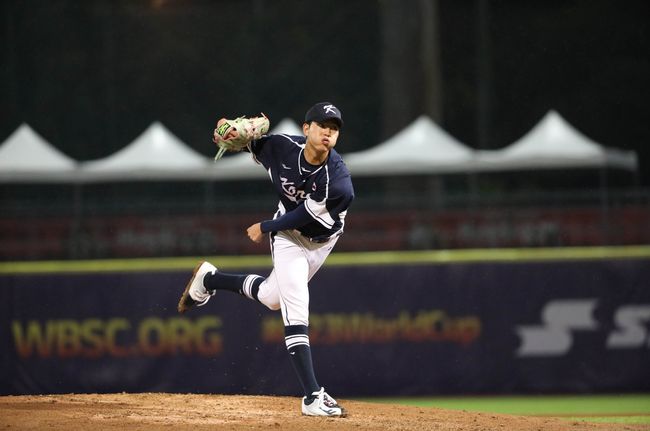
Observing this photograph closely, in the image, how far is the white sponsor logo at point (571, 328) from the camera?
9.27m

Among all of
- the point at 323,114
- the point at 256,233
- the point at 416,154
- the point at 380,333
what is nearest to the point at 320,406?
the point at 256,233

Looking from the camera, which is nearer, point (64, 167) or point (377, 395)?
point (377, 395)

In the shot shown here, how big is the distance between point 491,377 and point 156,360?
290cm

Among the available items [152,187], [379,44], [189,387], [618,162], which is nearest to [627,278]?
[189,387]

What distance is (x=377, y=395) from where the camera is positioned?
9305mm

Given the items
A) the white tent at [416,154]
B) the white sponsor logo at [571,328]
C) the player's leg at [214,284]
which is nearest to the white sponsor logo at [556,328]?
the white sponsor logo at [571,328]

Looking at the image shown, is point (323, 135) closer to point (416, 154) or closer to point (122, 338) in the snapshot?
point (122, 338)

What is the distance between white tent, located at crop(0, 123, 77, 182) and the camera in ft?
56.2

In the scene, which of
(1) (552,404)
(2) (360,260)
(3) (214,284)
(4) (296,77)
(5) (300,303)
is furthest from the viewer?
(4) (296,77)

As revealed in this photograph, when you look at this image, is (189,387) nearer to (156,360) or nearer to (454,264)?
(156,360)

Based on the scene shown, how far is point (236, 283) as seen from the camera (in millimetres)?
6805

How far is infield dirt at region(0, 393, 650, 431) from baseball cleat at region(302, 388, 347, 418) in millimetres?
61

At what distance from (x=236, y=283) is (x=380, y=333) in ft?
9.09

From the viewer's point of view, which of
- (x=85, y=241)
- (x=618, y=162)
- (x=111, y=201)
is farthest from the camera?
(x=111, y=201)
